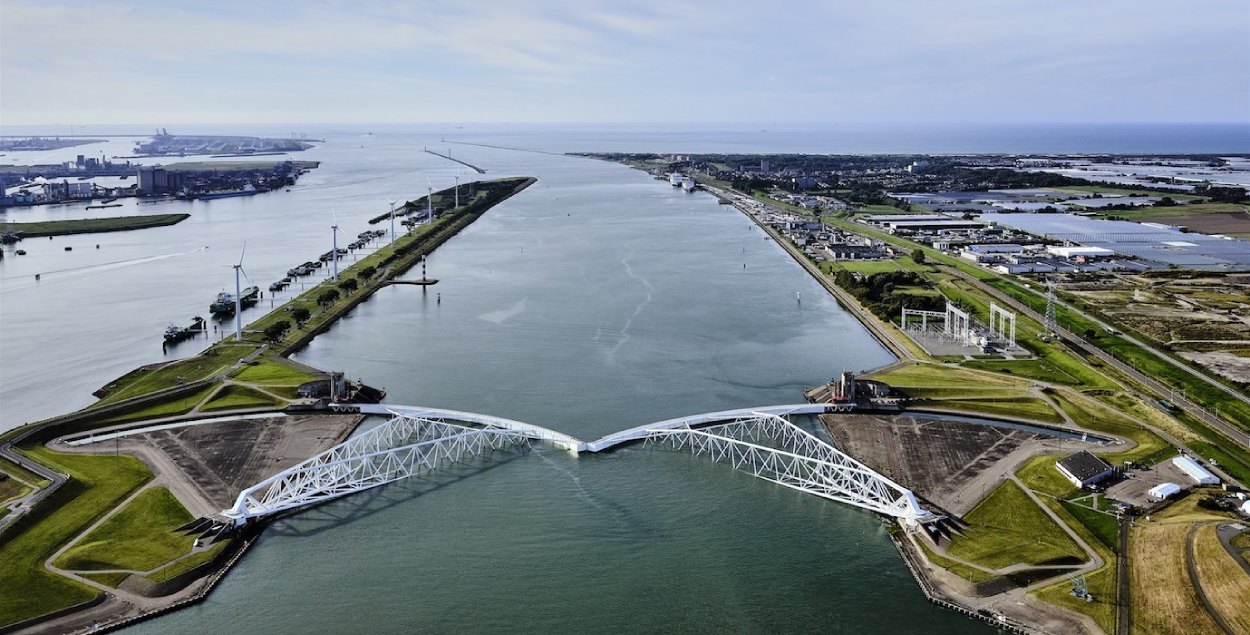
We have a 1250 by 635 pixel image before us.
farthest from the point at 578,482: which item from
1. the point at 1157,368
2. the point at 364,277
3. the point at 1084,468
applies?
the point at 364,277

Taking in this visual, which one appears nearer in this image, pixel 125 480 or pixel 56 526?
pixel 56 526

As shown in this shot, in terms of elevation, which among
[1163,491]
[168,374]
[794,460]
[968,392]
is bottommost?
[794,460]

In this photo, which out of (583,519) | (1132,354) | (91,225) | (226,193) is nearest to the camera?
(583,519)

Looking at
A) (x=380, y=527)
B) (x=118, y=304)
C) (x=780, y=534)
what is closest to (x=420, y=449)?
(x=380, y=527)

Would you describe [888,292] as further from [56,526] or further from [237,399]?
[56,526]

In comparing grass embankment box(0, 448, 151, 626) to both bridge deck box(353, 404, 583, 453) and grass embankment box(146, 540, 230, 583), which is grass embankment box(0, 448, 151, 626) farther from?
bridge deck box(353, 404, 583, 453)

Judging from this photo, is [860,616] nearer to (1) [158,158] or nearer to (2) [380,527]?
(2) [380,527]

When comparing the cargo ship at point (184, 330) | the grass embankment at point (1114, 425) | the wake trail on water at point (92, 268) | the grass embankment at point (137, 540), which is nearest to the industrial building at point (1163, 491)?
the grass embankment at point (1114, 425)
